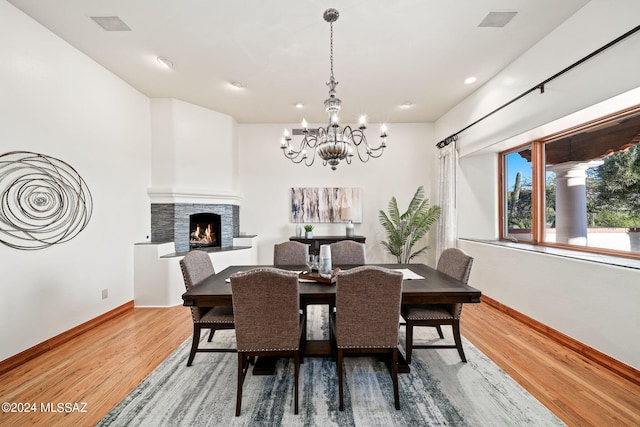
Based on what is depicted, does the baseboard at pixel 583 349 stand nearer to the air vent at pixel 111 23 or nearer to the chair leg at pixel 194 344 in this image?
the chair leg at pixel 194 344

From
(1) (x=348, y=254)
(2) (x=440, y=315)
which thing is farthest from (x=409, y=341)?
(1) (x=348, y=254)

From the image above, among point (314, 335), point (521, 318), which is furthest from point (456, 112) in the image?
point (314, 335)

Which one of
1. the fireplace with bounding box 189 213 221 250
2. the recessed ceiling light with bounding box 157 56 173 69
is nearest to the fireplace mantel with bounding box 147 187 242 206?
the fireplace with bounding box 189 213 221 250

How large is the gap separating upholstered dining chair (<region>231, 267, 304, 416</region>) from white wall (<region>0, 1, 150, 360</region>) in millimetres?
2120

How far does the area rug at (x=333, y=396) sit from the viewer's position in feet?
5.18

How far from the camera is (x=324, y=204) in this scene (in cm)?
491

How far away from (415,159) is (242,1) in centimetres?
384

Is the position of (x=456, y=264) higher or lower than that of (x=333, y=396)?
higher

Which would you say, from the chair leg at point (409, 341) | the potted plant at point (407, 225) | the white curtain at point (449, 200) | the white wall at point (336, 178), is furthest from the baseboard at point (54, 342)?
the white curtain at point (449, 200)

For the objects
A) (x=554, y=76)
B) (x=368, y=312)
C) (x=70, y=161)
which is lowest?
(x=368, y=312)

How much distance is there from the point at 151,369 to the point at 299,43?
10.6 feet

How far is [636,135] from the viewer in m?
2.18

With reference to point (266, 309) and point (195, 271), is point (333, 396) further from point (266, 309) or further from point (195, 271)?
point (195, 271)

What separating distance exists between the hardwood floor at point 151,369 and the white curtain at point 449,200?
4.79 ft
